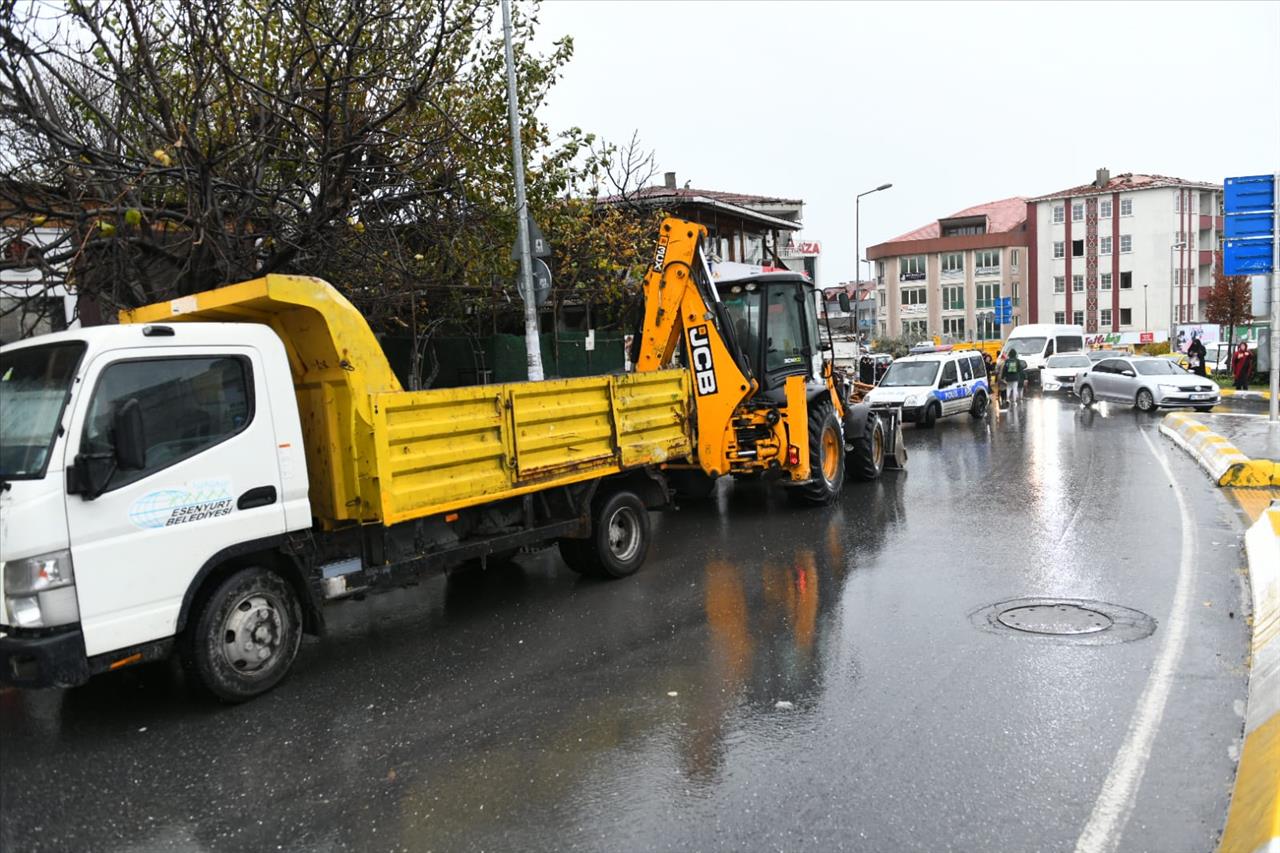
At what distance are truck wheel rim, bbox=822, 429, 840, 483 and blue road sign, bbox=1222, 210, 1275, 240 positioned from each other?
11.2 meters

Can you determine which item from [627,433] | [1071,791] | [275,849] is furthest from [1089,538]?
[275,849]

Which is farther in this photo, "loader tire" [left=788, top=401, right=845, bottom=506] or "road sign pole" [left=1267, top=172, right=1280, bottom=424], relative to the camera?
"road sign pole" [left=1267, top=172, right=1280, bottom=424]

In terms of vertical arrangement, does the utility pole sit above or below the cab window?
above

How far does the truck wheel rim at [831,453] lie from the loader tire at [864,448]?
79 cm

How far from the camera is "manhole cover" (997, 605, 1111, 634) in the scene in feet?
21.4

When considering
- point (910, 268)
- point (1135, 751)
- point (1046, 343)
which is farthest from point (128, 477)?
point (910, 268)

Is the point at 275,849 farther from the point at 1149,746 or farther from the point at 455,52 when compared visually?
the point at 455,52

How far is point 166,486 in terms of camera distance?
529 cm

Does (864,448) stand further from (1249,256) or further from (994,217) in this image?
(994,217)

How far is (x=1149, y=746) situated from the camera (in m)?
4.64

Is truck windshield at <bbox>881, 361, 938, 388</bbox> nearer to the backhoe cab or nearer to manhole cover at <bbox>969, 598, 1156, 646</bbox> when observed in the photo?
the backhoe cab

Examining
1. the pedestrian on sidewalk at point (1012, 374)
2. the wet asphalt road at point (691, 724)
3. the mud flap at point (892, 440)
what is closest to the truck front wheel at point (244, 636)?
the wet asphalt road at point (691, 724)

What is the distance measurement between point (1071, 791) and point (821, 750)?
3.83 ft

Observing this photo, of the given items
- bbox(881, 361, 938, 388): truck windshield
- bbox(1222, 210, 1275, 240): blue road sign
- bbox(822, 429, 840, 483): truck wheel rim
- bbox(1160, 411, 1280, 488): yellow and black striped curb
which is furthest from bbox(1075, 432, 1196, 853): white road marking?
bbox(881, 361, 938, 388): truck windshield
